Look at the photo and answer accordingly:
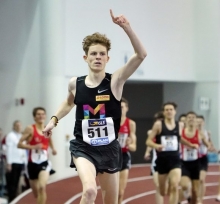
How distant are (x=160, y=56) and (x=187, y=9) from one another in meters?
2.08

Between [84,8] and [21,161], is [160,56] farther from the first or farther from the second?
[21,161]

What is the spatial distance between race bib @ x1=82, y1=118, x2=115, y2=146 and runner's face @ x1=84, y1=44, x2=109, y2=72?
47cm

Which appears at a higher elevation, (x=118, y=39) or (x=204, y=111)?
(x=118, y=39)

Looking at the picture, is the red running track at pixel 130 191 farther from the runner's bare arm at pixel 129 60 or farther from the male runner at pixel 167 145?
the runner's bare arm at pixel 129 60

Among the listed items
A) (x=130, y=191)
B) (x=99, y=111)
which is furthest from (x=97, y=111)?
(x=130, y=191)

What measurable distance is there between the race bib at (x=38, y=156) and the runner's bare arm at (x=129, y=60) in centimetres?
373

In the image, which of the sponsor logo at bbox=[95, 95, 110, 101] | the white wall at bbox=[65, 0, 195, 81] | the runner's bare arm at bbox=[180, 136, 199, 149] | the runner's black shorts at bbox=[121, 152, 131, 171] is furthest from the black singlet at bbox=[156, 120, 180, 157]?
the white wall at bbox=[65, 0, 195, 81]

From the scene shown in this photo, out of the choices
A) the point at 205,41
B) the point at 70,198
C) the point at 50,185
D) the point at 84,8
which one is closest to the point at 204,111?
the point at 205,41

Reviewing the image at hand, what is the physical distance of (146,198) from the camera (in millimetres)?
10406

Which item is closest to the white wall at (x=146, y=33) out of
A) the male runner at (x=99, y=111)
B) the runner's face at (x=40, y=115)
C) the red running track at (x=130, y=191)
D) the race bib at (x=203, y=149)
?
the red running track at (x=130, y=191)

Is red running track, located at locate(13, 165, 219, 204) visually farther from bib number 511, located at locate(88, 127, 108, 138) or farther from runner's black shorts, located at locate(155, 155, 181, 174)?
bib number 511, located at locate(88, 127, 108, 138)

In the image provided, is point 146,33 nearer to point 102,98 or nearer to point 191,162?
point 191,162

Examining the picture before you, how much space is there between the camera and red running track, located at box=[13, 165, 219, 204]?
10.0 metres

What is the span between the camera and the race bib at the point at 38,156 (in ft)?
26.7
